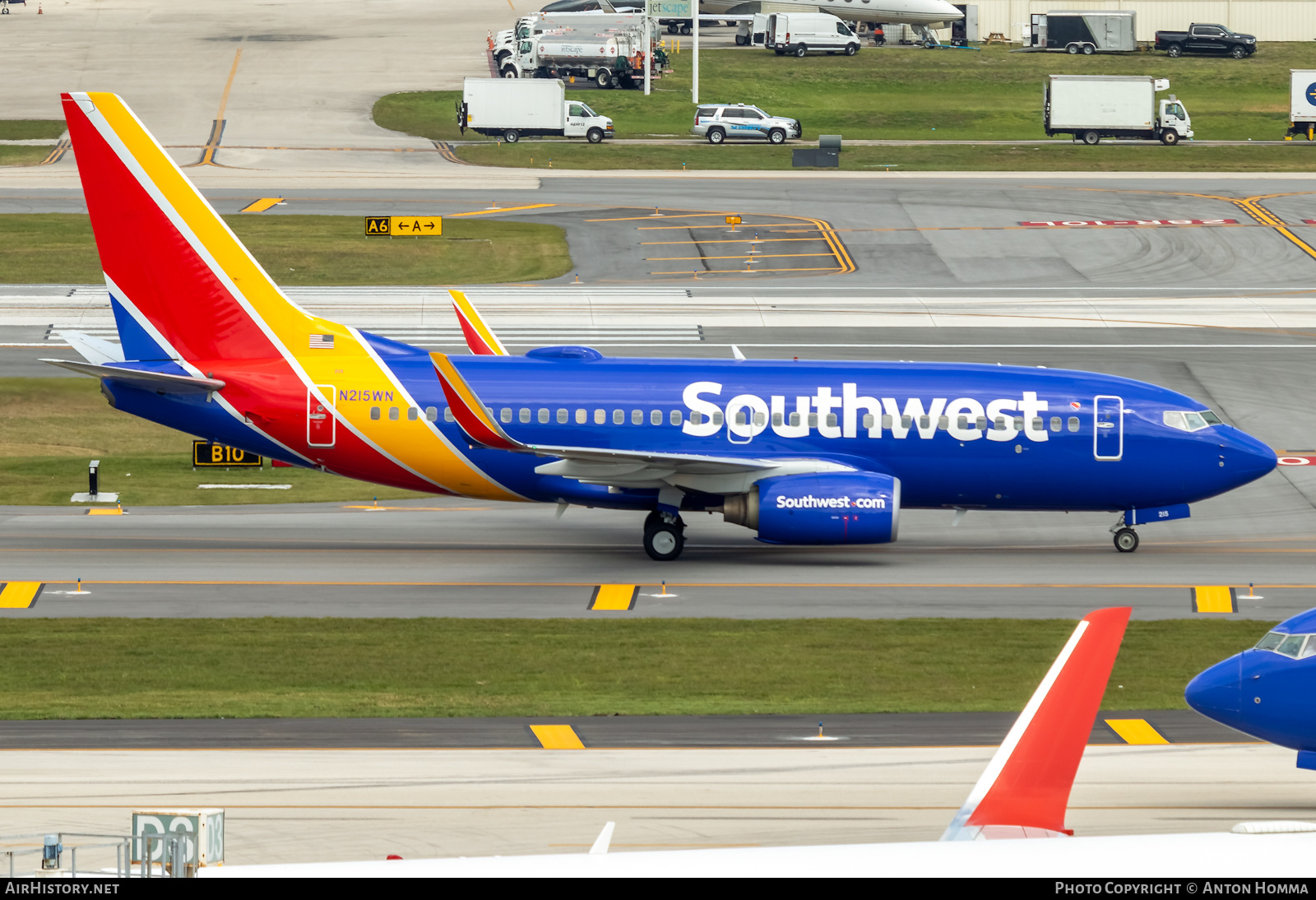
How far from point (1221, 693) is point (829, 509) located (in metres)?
14.7

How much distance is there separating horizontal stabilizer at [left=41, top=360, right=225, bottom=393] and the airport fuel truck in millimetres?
79624

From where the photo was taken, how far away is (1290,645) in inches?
844

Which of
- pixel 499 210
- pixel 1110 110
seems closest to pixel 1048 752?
pixel 499 210

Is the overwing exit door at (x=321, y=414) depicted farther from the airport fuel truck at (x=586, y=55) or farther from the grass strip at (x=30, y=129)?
the airport fuel truck at (x=586, y=55)

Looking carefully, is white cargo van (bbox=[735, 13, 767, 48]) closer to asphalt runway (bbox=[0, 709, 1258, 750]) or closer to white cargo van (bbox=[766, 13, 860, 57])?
white cargo van (bbox=[766, 13, 860, 57])

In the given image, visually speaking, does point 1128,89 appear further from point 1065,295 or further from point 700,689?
point 700,689

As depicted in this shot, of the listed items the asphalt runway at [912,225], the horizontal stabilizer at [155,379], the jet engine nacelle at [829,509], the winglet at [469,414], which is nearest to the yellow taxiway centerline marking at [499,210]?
the asphalt runway at [912,225]

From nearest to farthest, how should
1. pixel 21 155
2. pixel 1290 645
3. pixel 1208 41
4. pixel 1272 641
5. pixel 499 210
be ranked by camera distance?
pixel 1290 645
pixel 1272 641
pixel 499 210
pixel 21 155
pixel 1208 41

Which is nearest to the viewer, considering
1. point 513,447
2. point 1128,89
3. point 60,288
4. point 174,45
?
point 513,447

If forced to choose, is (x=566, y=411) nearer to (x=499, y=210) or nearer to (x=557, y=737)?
(x=557, y=737)

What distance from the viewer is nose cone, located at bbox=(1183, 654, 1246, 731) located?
70.5ft

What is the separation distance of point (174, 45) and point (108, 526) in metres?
97.5

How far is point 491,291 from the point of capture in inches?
2704
